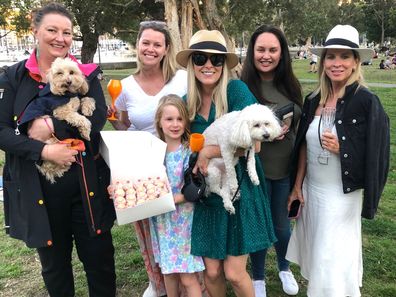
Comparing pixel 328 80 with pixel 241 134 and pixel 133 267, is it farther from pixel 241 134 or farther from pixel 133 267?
pixel 133 267

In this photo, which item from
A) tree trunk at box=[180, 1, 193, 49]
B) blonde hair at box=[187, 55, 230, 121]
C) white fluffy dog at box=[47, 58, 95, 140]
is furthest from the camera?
tree trunk at box=[180, 1, 193, 49]

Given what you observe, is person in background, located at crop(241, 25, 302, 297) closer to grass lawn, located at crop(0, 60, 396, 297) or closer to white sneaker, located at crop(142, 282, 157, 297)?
grass lawn, located at crop(0, 60, 396, 297)

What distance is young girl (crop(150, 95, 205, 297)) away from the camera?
3.00m

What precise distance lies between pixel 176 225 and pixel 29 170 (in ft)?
3.93

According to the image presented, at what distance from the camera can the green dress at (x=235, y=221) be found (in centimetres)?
285

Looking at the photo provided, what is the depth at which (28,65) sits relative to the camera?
2.77 meters

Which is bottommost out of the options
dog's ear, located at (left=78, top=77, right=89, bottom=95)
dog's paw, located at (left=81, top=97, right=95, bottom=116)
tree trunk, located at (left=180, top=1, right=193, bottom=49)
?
dog's paw, located at (left=81, top=97, right=95, bottom=116)

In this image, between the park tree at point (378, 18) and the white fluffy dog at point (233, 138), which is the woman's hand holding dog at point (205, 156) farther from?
the park tree at point (378, 18)

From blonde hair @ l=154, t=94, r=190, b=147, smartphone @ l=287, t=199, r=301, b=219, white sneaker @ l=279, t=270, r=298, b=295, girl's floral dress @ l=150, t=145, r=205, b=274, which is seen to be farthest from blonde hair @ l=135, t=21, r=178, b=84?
white sneaker @ l=279, t=270, r=298, b=295

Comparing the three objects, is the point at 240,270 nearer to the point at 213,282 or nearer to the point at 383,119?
the point at 213,282

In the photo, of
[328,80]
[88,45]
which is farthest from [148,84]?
[88,45]

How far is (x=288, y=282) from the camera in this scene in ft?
12.6

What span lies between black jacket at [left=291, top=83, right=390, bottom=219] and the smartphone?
0.58 metres

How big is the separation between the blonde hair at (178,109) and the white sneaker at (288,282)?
1876 millimetres
